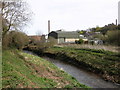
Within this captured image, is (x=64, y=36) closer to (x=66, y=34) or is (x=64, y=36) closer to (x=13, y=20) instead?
(x=66, y=34)

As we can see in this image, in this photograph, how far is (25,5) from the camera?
12852mm

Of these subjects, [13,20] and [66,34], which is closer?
[13,20]

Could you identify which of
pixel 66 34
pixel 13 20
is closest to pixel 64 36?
pixel 66 34

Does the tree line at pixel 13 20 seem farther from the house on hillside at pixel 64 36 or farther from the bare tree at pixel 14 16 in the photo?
the house on hillside at pixel 64 36

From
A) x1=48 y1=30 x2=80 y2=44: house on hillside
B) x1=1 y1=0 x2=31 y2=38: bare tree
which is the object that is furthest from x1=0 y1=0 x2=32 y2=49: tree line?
x1=48 y1=30 x2=80 y2=44: house on hillside

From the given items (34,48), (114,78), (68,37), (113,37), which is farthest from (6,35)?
(68,37)

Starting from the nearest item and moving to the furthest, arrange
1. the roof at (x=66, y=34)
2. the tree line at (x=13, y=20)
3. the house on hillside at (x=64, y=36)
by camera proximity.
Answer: the tree line at (x=13, y=20) → the house on hillside at (x=64, y=36) → the roof at (x=66, y=34)

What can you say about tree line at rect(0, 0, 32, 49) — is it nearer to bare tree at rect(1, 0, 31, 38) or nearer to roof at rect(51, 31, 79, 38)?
bare tree at rect(1, 0, 31, 38)

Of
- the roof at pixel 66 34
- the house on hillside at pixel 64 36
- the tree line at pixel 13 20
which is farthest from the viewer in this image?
the roof at pixel 66 34

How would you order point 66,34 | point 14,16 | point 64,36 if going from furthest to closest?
point 66,34
point 64,36
point 14,16

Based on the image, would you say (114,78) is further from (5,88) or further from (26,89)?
(5,88)

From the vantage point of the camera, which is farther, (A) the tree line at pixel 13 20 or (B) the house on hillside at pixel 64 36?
(B) the house on hillside at pixel 64 36

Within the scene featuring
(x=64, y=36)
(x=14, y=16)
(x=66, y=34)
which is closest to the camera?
(x=14, y=16)

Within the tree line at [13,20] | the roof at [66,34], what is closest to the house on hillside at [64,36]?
the roof at [66,34]
